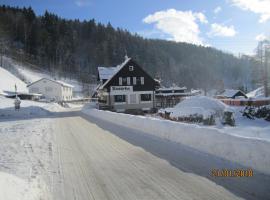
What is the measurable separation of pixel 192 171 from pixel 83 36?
140313mm

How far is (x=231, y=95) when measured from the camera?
259 ft

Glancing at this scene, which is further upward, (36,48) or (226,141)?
(36,48)

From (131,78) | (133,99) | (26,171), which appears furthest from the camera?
(131,78)

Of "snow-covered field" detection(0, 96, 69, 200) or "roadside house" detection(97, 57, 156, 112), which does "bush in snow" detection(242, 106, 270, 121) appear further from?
"snow-covered field" detection(0, 96, 69, 200)

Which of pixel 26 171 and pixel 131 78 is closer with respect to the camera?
pixel 26 171

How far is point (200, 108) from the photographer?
29.4 meters

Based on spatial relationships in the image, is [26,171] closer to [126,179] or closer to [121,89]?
[126,179]

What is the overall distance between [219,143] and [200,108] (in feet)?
67.7

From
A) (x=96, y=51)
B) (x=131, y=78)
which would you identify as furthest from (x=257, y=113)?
(x=96, y=51)

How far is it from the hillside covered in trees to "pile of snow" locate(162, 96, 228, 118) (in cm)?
4938

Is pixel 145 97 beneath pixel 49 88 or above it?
beneath

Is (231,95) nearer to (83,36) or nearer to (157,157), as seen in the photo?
(157,157)

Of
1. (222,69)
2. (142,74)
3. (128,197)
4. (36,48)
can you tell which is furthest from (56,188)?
(222,69)

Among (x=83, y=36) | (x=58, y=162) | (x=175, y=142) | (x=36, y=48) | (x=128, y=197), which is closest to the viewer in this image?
(x=128, y=197)
